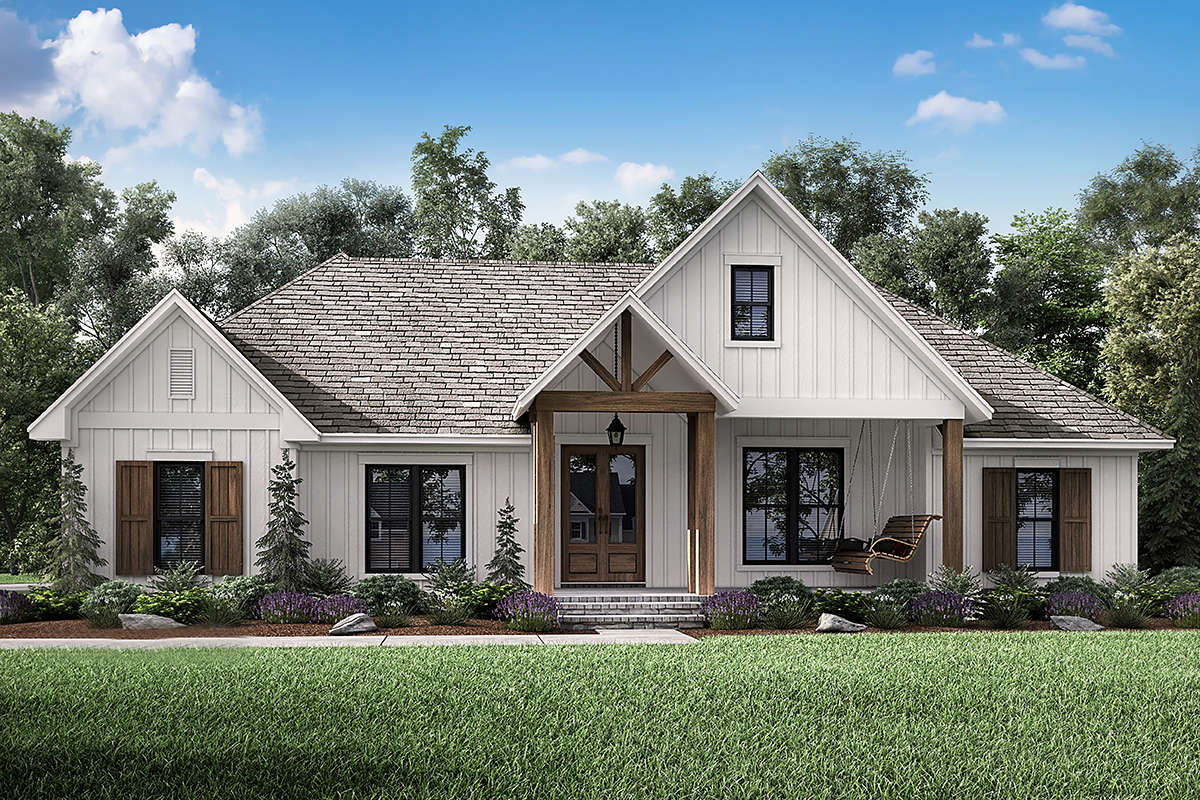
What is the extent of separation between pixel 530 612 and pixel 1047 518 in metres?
8.94

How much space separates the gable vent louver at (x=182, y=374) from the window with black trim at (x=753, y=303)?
8057mm

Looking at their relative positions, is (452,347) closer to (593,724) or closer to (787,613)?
(787,613)

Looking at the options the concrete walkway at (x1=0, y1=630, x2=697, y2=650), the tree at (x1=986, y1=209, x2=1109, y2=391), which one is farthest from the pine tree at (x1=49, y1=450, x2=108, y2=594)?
the tree at (x1=986, y1=209, x2=1109, y2=391)

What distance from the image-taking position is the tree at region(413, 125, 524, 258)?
120 feet

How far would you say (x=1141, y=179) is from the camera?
36.9 metres

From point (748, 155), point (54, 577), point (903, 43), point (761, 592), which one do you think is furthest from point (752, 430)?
point (748, 155)

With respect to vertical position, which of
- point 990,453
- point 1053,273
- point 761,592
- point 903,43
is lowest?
point 761,592

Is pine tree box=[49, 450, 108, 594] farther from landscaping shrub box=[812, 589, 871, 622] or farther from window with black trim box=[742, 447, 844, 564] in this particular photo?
landscaping shrub box=[812, 589, 871, 622]

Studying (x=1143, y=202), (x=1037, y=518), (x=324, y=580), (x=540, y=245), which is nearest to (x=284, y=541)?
(x=324, y=580)

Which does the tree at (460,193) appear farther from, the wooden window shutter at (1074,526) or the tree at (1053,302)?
the wooden window shutter at (1074,526)

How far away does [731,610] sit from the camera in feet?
47.0

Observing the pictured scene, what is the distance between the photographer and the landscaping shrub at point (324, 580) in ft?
50.6

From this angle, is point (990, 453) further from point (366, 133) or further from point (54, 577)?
point (366, 133)

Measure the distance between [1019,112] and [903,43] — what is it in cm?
497
